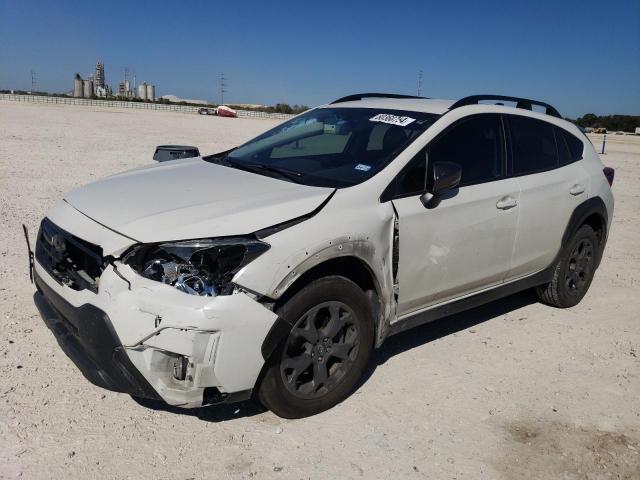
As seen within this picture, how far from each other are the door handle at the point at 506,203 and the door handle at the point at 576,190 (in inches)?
35.9

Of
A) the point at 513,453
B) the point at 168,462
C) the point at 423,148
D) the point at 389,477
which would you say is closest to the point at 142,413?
the point at 168,462

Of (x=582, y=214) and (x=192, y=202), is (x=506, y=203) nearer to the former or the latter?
(x=582, y=214)

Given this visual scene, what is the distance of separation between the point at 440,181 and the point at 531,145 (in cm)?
157

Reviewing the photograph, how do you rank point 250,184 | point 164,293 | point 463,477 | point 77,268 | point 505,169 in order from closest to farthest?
point 164,293
point 463,477
point 77,268
point 250,184
point 505,169

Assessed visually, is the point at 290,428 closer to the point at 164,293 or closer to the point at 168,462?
the point at 168,462

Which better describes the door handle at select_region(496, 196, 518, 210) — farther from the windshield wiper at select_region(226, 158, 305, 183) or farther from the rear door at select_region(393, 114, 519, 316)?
the windshield wiper at select_region(226, 158, 305, 183)

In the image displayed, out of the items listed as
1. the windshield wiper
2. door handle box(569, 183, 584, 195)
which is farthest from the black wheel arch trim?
the windshield wiper

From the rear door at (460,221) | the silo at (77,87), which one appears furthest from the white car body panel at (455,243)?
the silo at (77,87)

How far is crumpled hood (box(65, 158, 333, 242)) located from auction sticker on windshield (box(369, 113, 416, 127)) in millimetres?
1012

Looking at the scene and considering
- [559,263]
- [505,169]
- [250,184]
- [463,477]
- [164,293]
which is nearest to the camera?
[164,293]

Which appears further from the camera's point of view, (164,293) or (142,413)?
(142,413)

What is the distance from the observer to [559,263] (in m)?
5.11

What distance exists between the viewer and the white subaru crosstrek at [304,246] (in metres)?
2.83

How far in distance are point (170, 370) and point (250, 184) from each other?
1286 mm
